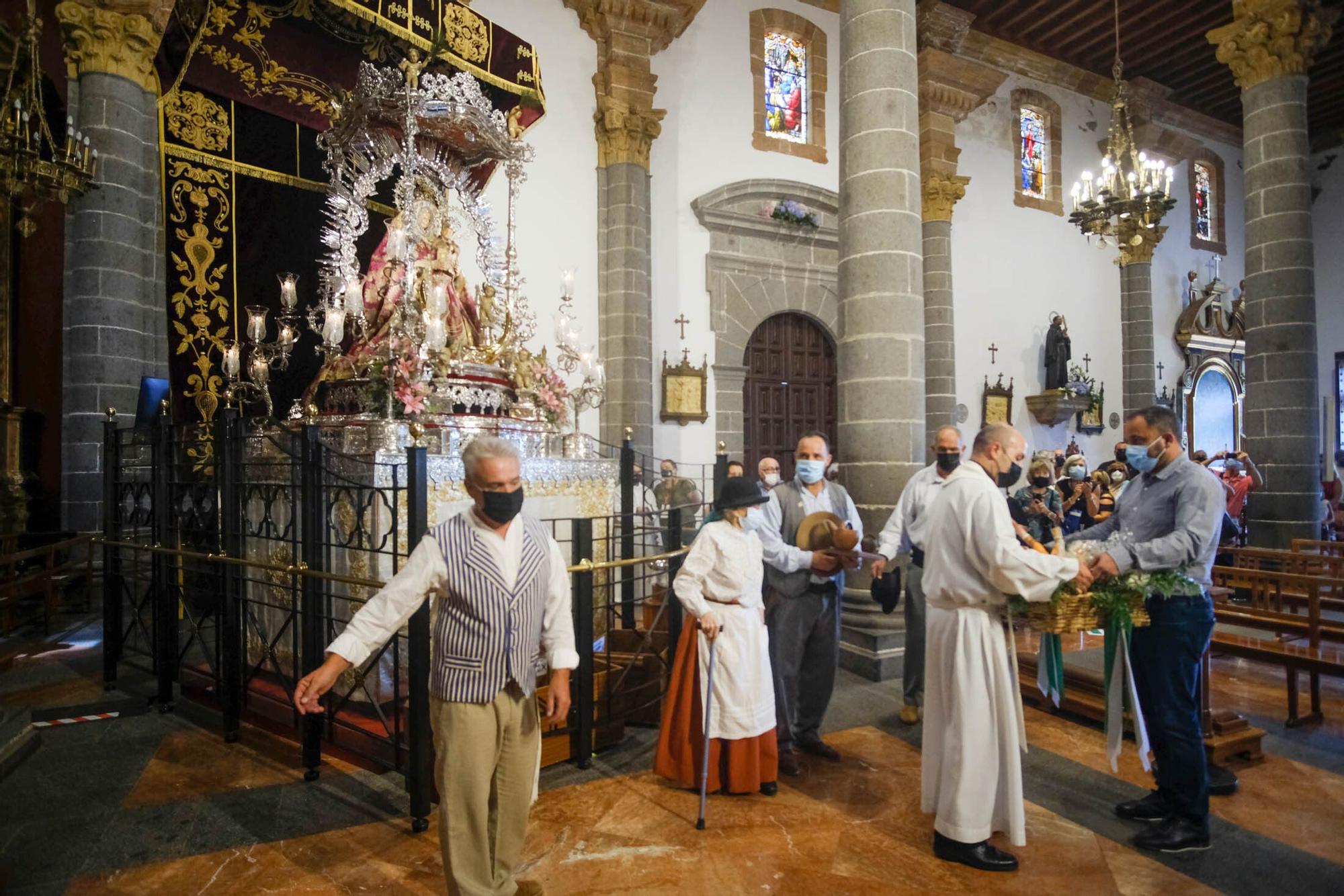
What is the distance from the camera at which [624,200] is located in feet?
35.7

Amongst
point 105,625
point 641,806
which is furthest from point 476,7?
point 641,806

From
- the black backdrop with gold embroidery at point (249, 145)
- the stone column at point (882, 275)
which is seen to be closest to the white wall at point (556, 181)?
the black backdrop with gold embroidery at point (249, 145)

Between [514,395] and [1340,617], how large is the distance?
9.47 meters

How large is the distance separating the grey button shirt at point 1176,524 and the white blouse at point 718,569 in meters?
1.66

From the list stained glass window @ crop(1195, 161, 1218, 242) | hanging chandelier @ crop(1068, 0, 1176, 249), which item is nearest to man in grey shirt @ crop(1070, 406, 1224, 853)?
hanging chandelier @ crop(1068, 0, 1176, 249)

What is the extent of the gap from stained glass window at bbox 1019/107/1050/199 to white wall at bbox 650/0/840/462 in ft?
20.9

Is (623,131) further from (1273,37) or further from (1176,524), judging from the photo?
(1176,524)

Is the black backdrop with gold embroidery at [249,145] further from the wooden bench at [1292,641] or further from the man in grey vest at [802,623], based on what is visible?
the wooden bench at [1292,641]

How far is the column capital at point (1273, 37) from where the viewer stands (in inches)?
352

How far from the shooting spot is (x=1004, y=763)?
313cm

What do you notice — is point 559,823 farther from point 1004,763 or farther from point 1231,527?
point 1231,527

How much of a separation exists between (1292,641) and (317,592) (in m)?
6.47

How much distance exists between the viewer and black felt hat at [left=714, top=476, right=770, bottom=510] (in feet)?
12.2

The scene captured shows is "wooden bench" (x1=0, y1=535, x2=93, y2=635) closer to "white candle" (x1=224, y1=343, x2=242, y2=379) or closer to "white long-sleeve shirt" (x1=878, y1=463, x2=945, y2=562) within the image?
"white candle" (x1=224, y1=343, x2=242, y2=379)
